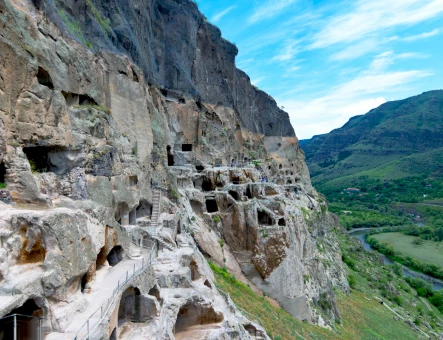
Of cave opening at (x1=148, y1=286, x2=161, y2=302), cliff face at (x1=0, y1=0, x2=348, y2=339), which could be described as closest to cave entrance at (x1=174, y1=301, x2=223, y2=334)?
cliff face at (x1=0, y1=0, x2=348, y2=339)

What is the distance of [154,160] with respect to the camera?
82.8 feet

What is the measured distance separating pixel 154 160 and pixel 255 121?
44595 millimetres

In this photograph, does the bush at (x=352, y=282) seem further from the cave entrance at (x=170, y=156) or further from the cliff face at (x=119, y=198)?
the cave entrance at (x=170, y=156)

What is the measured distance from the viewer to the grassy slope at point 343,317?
1888 cm

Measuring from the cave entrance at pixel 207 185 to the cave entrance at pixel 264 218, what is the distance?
6.05m

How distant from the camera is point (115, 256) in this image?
13258mm

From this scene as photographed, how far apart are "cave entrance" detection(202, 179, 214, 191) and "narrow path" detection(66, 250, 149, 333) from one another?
681 inches

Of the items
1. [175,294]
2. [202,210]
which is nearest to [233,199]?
[202,210]

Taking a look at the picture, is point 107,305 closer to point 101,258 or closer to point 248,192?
point 101,258

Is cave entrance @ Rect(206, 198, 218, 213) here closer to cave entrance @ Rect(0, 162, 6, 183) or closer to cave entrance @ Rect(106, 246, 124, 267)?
cave entrance @ Rect(106, 246, 124, 267)

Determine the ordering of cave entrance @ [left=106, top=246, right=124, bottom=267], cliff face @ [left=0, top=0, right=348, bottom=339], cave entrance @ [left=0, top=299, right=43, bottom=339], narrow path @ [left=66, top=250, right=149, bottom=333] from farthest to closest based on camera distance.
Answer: cave entrance @ [left=106, top=246, right=124, bottom=267]
cliff face @ [left=0, top=0, right=348, bottom=339]
narrow path @ [left=66, top=250, right=149, bottom=333]
cave entrance @ [left=0, top=299, right=43, bottom=339]

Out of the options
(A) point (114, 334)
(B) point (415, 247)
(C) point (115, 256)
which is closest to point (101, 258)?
(C) point (115, 256)

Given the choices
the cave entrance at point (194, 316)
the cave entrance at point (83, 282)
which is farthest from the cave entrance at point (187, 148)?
the cave entrance at point (83, 282)

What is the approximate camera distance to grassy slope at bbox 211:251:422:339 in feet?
61.9
